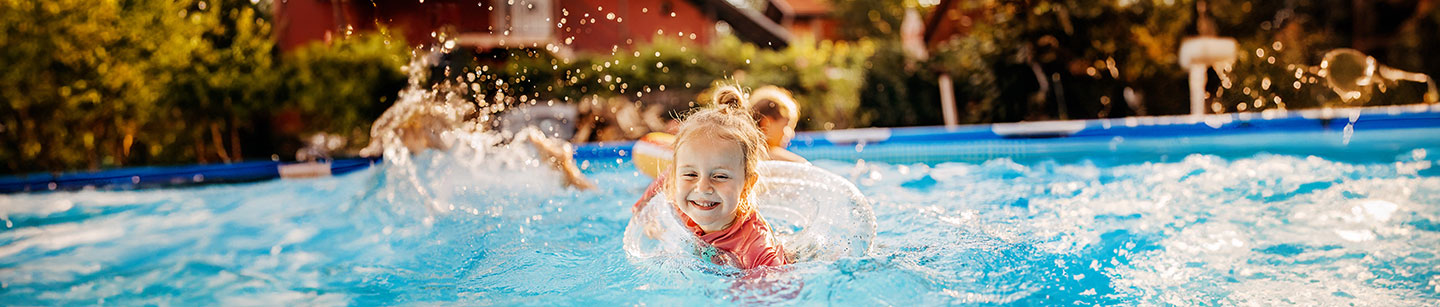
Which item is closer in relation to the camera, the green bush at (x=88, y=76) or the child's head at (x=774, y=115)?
the child's head at (x=774, y=115)

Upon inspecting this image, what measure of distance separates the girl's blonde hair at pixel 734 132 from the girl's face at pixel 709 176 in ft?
0.06

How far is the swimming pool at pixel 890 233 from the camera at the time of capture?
2.82 meters

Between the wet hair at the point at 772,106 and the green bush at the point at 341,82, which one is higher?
the green bush at the point at 341,82

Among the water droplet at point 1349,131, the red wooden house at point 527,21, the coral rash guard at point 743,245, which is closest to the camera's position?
the coral rash guard at point 743,245

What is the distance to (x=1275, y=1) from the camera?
430 inches

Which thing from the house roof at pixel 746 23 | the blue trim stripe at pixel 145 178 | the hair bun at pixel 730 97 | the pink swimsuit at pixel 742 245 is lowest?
the pink swimsuit at pixel 742 245

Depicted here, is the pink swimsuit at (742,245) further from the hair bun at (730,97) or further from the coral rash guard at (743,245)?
the hair bun at (730,97)

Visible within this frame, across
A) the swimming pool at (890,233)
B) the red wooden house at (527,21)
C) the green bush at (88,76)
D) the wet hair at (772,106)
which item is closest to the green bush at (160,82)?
the green bush at (88,76)

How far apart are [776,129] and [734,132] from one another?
1889 millimetres

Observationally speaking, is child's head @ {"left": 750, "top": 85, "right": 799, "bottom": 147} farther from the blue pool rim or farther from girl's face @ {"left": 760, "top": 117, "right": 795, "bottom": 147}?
the blue pool rim

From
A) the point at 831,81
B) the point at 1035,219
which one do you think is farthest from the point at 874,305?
the point at 831,81

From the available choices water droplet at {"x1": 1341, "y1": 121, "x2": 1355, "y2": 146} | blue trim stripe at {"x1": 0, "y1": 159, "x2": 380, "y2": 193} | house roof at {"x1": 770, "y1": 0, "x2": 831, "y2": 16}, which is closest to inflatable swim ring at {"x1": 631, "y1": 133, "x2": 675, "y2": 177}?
blue trim stripe at {"x1": 0, "y1": 159, "x2": 380, "y2": 193}

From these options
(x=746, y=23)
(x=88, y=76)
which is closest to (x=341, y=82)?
(x=88, y=76)

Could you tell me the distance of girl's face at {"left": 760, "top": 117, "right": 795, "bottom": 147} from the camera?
4293mm
